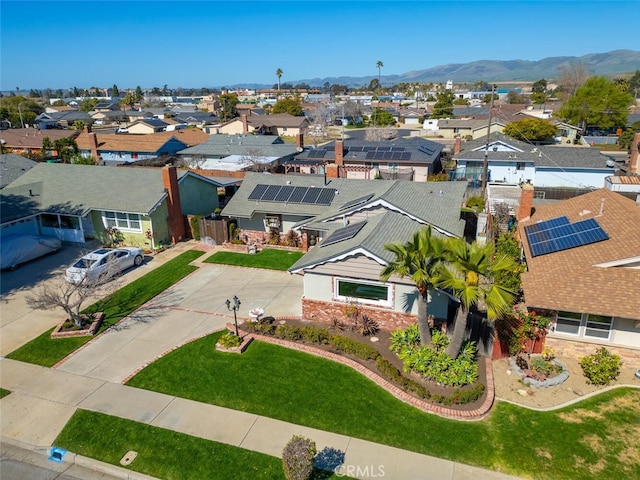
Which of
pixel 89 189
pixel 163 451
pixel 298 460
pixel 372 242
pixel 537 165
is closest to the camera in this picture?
pixel 298 460

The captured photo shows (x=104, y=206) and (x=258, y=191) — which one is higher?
(x=258, y=191)

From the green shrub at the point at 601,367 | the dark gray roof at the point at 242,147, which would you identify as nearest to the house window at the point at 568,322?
the green shrub at the point at 601,367

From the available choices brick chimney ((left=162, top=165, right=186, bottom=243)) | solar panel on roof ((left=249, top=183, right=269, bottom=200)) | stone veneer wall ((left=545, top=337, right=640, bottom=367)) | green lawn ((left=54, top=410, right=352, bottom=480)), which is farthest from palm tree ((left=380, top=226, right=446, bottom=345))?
brick chimney ((left=162, top=165, right=186, bottom=243))

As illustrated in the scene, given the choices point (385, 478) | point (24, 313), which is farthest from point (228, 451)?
point (24, 313)

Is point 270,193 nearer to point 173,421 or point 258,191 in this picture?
point 258,191

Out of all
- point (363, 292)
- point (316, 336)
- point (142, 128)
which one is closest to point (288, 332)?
point (316, 336)

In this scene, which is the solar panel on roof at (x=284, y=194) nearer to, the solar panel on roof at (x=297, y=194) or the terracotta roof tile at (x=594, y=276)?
the solar panel on roof at (x=297, y=194)

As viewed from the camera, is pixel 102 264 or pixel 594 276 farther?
pixel 102 264
